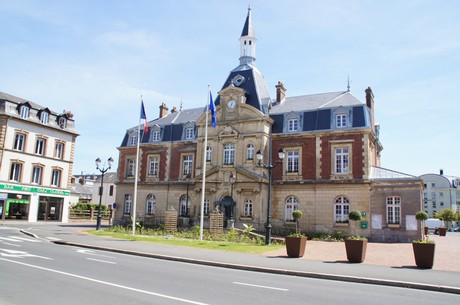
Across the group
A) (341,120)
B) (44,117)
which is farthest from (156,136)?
(341,120)

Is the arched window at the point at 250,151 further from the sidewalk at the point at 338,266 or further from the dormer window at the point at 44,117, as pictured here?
the dormer window at the point at 44,117

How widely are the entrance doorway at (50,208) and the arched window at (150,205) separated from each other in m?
11.1

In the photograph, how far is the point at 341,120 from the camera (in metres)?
29.8

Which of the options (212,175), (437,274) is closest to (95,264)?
(437,274)

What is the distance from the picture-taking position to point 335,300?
812cm

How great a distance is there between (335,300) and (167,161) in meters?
31.0

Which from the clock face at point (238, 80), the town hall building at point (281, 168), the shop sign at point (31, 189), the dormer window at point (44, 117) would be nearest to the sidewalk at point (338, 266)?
the town hall building at point (281, 168)

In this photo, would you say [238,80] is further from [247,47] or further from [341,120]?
[341,120]

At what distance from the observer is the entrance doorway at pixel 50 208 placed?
39688mm

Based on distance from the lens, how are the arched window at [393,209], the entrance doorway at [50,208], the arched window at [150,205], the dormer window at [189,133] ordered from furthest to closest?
the entrance doorway at [50,208]
the arched window at [150,205]
the dormer window at [189,133]
the arched window at [393,209]

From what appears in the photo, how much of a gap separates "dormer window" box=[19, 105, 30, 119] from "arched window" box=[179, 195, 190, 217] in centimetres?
1851

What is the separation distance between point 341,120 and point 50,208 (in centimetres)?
3186

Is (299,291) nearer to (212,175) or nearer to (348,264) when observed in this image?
(348,264)

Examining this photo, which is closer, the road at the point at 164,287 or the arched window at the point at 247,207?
the road at the point at 164,287
